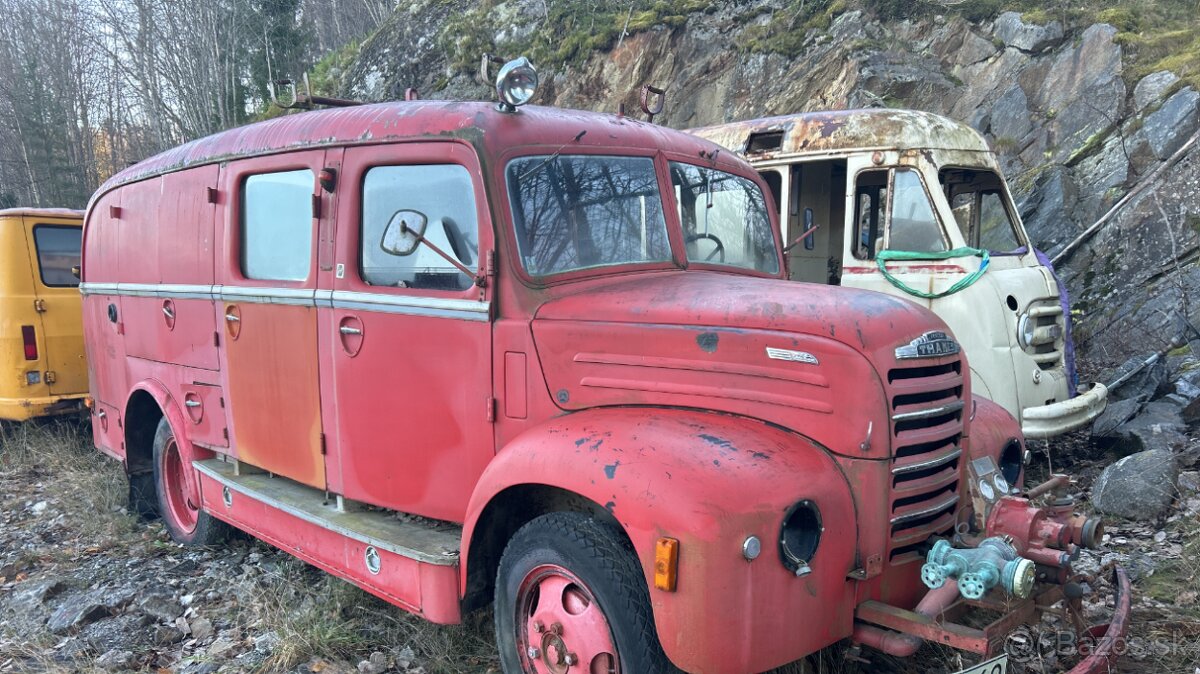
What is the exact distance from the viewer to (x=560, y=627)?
298cm

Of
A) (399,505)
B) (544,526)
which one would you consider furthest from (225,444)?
(544,526)

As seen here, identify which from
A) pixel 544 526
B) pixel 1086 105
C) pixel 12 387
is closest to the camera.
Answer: pixel 544 526

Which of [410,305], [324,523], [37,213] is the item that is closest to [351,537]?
[324,523]

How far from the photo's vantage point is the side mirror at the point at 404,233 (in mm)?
3566

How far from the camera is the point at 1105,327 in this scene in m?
8.24

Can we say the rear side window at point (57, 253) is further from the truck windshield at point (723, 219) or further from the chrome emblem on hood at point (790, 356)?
the chrome emblem on hood at point (790, 356)

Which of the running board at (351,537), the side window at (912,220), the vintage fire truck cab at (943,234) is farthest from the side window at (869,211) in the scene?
the running board at (351,537)

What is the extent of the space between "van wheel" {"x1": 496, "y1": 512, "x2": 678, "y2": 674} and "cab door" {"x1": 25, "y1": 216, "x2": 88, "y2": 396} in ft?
20.6

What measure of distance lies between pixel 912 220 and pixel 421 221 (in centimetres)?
455

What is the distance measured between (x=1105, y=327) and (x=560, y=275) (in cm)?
705

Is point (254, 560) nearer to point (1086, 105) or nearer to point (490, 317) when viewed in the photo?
point (490, 317)

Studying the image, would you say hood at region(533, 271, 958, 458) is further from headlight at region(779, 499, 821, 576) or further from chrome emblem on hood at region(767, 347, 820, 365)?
headlight at region(779, 499, 821, 576)

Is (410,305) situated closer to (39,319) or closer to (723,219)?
(723,219)

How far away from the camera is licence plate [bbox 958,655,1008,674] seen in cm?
254
